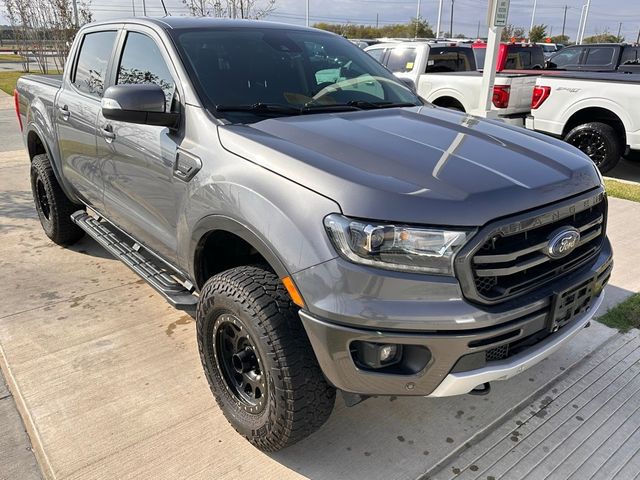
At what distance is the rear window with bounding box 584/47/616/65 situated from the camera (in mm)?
10539

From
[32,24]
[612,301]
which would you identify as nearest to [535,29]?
[32,24]

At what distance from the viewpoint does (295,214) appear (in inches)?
80.0

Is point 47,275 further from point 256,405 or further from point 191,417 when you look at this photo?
point 256,405

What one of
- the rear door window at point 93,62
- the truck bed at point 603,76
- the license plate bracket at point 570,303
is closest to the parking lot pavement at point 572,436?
the license plate bracket at point 570,303

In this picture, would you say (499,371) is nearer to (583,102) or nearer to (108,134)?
(108,134)

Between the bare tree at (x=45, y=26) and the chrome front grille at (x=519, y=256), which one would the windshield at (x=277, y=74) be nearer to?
the chrome front grille at (x=519, y=256)

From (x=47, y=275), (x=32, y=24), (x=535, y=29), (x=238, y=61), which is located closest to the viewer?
(x=238, y=61)

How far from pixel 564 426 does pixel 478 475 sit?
1.99 ft

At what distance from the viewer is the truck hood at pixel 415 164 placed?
6.34 ft

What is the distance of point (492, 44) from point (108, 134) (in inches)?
241

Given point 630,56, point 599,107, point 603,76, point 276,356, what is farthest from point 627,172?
point 276,356

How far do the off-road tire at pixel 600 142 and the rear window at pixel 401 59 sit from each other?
9.97 ft

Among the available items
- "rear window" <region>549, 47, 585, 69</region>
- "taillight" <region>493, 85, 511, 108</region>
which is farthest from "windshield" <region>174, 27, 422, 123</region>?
"rear window" <region>549, 47, 585, 69</region>

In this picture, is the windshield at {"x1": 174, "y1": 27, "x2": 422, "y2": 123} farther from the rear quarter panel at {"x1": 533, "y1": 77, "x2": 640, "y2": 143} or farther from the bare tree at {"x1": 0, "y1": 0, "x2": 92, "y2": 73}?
the bare tree at {"x1": 0, "y1": 0, "x2": 92, "y2": 73}
